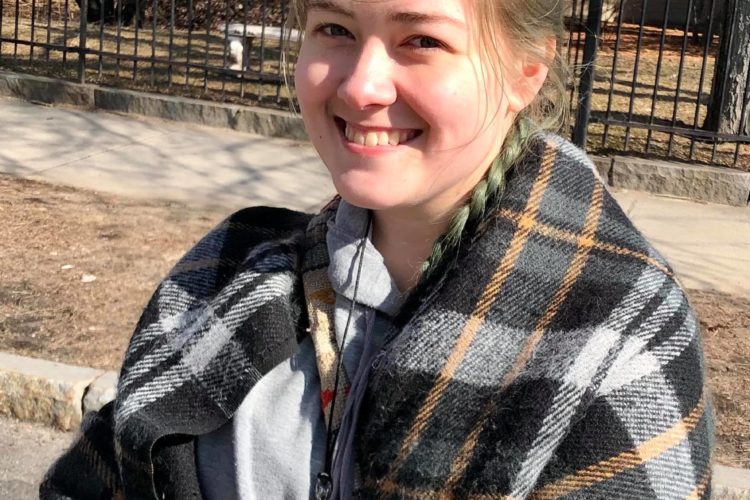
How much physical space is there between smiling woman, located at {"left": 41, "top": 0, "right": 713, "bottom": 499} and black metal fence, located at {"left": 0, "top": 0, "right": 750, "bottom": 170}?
4053 millimetres

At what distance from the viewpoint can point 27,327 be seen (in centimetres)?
504

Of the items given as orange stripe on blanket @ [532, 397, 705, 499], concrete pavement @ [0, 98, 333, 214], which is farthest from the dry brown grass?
orange stripe on blanket @ [532, 397, 705, 499]

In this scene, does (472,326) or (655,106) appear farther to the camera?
(655,106)

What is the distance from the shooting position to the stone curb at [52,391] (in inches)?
177

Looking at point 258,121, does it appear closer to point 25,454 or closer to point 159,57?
point 159,57

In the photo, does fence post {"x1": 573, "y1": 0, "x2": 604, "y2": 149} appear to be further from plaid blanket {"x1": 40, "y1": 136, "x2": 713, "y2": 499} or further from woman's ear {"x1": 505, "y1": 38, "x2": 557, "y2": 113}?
plaid blanket {"x1": 40, "y1": 136, "x2": 713, "y2": 499}

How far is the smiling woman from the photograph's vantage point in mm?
1437

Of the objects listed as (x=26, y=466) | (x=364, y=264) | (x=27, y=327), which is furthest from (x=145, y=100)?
(x=364, y=264)

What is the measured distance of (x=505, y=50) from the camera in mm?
1546

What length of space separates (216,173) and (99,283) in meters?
2.37

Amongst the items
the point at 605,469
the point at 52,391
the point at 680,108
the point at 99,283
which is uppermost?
the point at 605,469

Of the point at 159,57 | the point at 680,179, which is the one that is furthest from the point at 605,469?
the point at 159,57

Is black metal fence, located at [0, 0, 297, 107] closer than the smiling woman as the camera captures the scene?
No

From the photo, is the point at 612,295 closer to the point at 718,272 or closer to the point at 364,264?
the point at 364,264
